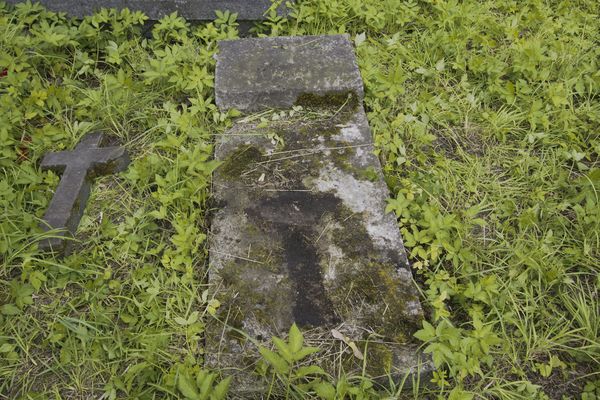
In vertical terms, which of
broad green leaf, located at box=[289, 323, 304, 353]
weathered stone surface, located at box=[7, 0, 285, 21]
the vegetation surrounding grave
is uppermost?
weathered stone surface, located at box=[7, 0, 285, 21]

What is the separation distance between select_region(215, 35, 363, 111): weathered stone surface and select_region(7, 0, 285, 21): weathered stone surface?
1.48 ft

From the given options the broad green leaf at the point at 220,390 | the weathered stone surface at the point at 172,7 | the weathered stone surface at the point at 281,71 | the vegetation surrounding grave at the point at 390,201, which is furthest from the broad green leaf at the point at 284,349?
the weathered stone surface at the point at 172,7

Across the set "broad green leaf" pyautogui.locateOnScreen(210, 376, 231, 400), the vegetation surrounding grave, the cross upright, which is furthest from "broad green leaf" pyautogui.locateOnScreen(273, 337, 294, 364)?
the cross upright

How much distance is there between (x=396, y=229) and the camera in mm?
2012

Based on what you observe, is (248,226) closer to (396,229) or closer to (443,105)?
(396,229)

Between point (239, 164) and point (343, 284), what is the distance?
822mm

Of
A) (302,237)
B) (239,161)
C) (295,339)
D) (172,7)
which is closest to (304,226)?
(302,237)

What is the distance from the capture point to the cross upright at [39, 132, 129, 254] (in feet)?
6.79

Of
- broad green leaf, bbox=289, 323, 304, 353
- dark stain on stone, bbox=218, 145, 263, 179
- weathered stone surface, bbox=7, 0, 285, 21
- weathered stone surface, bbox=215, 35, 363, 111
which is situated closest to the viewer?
broad green leaf, bbox=289, 323, 304, 353

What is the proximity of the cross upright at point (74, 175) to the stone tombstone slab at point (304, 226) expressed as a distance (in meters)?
0.60

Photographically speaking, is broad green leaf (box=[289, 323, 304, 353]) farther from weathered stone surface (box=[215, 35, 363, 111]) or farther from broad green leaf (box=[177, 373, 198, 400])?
weathered stone surface (box=[215, 35, 363, 111])

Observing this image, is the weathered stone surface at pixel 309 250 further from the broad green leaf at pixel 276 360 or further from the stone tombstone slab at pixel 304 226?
the broad green leaf at pixel 276 360

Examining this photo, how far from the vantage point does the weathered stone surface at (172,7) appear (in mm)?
3096

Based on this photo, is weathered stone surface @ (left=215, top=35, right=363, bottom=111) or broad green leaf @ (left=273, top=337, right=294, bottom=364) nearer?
broad green leaf @ (left=273, top=337, right=294, bottom=364)
